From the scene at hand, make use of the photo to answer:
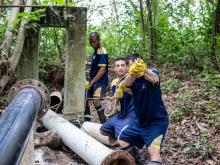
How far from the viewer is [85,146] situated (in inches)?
228

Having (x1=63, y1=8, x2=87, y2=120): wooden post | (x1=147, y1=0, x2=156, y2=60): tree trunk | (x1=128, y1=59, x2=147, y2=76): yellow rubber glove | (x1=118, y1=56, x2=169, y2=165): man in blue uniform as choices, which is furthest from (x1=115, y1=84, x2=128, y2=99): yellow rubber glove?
(x1=147, y1=0, x2=156, y2=60): tree trunk

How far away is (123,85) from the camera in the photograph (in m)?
5.68

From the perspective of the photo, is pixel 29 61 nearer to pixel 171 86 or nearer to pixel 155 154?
pixel 171 86

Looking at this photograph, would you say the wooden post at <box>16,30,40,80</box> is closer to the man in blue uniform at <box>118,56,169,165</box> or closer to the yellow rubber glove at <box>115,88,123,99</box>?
the yellow rubber glove at <box>115,88,123,99</box>

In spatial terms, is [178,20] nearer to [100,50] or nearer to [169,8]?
[169,8]

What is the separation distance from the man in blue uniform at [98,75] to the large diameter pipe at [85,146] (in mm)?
1283

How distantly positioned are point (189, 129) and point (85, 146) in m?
2.24

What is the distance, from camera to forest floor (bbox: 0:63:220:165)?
6.18 meters

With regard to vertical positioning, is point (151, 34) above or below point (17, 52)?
above

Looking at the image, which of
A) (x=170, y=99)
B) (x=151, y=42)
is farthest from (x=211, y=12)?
(x=170, y=99)

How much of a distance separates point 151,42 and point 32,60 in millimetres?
5725

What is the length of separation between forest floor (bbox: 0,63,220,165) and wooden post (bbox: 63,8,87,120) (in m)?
1.32

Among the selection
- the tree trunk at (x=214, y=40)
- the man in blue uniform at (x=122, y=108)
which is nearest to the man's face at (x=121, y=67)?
the man in blue uniform at (x=122, y=108)

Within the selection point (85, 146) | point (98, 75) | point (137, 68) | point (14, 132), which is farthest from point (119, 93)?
point (14, 132)
